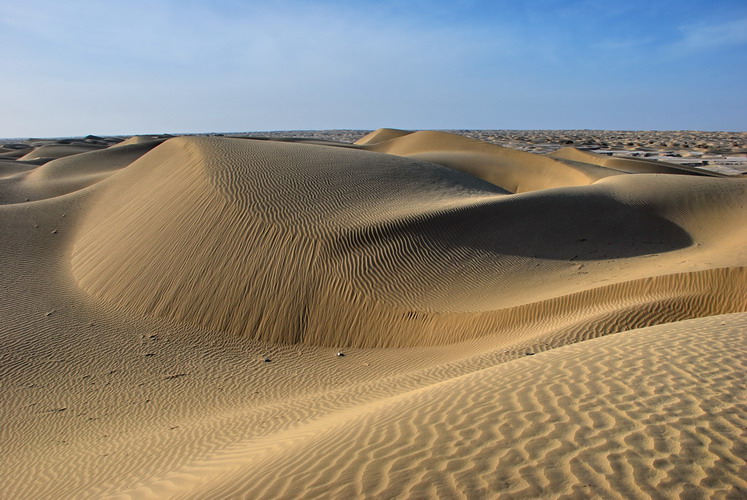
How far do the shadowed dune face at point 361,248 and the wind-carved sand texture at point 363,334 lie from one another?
69 millimetres

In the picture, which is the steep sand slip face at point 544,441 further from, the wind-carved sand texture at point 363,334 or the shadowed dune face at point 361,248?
the shadowed dune face at point 361,248

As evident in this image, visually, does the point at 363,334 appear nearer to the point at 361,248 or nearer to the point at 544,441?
the point at 361,248

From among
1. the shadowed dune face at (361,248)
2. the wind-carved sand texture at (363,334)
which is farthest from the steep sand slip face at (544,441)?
the shadowed dune face at (361,248)

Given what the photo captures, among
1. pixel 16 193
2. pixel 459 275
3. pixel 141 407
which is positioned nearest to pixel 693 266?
pixel 459 275

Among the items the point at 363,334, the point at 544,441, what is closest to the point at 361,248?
the point at 363,334

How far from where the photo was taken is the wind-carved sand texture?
373 cm

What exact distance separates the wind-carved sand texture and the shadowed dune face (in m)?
0.07

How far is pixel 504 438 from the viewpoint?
148 inches

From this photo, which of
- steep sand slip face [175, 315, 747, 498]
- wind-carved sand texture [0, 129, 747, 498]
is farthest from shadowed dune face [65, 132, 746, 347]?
steep sand slip face [175, 315, 747, 498]

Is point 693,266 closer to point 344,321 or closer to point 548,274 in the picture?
point 548,274

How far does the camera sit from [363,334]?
35.4 ft

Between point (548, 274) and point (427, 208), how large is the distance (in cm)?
428

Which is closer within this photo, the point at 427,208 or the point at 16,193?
the point at 427,208

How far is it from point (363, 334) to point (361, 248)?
8.53 feet
